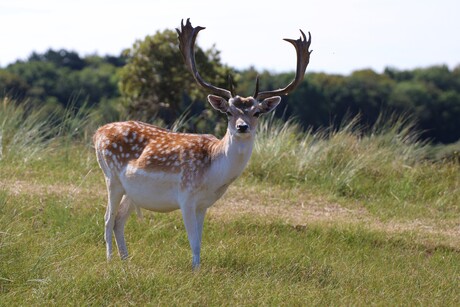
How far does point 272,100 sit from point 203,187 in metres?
0.93

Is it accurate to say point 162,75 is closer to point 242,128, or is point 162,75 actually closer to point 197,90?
point 197,90

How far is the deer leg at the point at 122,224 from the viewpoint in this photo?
830 centimetres

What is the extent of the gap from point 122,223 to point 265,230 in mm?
1988

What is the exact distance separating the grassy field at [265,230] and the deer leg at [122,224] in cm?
21

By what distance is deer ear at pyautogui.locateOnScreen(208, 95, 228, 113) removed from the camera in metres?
7.76

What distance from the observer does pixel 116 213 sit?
8.39m

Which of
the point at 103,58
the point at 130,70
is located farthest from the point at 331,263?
the point at 103,58

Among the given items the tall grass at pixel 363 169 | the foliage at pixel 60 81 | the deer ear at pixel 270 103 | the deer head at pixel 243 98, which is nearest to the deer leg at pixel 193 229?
the deer head at pixel 243 98

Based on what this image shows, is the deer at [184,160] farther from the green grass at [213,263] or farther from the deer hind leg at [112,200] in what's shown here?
the green grass at [213,263]

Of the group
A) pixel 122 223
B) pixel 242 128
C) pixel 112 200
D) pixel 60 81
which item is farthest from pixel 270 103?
pixel 60 81

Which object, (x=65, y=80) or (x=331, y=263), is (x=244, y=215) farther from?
(x=65, y=80)

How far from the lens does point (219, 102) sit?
787 centimetres

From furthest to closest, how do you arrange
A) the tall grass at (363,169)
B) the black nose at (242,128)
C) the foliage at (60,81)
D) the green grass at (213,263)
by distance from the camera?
the foliage at (60,81) → the tall grass at (363,169) → the black nose at (242,128) → the green grass at (213,263)

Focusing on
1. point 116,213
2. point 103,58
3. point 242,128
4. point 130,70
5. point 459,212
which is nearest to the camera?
point 242,128
